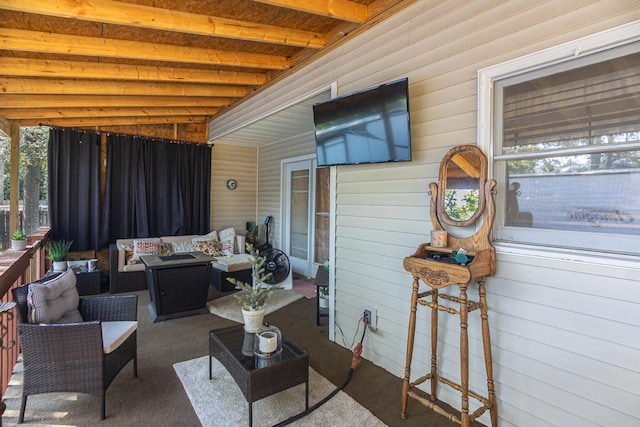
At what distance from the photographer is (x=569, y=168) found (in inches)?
67.6

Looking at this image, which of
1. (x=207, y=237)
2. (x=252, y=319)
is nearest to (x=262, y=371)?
(x=252, y=319)

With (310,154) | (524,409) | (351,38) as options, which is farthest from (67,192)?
(524,409)

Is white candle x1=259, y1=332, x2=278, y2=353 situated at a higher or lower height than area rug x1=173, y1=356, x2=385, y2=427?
higher

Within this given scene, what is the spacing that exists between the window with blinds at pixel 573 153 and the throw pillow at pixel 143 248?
15.8ft

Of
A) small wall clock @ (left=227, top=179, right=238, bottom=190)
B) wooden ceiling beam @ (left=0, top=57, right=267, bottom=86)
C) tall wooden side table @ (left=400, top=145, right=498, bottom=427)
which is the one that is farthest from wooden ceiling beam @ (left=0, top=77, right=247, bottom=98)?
tall wooden side table @ (left=400, top=145, right=498, bottom=427)

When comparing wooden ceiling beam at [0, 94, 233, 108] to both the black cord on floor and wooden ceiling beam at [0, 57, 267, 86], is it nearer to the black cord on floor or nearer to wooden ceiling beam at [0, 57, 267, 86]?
wooden ceiling beam at [0, 57, 267, 86]

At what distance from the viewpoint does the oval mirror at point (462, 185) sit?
1.97 metres

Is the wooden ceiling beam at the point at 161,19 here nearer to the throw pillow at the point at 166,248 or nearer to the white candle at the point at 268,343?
the white candle at the point at 268,343

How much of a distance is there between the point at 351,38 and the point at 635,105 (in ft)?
6.99

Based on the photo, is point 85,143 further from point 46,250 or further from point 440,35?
point 440,35

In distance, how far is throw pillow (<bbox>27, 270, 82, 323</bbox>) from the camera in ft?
6.93

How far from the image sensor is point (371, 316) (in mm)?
2756

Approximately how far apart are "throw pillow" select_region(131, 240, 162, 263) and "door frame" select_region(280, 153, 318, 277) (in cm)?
213

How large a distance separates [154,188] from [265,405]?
4582 mm
